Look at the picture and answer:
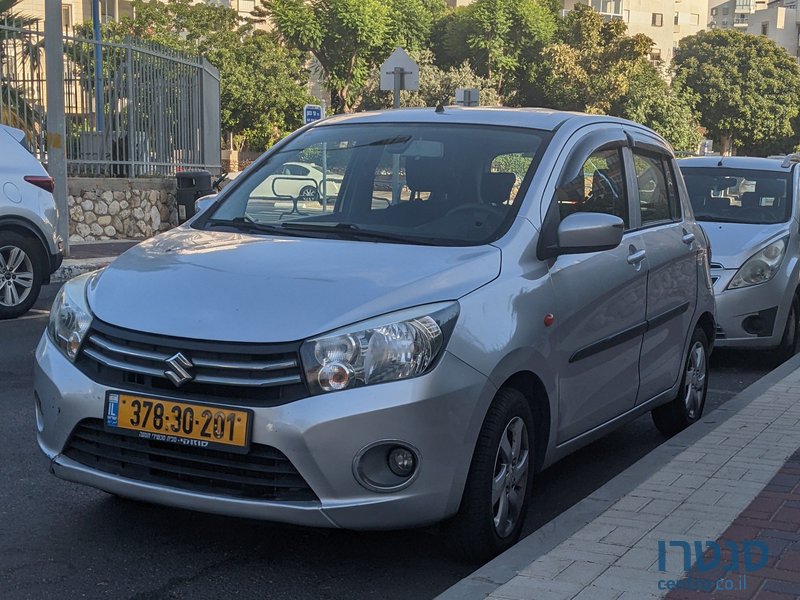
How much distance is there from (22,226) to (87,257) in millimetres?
5596

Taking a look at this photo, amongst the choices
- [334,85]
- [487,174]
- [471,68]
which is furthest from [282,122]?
[487,174]

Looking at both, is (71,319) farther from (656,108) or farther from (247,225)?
(656,108)

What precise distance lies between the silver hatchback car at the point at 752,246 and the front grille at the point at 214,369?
5843mm

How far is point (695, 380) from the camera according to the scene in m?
6.53

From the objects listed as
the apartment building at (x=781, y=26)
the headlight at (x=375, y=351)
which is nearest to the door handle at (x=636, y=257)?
the headlight at (x=375, y=351)

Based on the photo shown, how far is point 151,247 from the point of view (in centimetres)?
462

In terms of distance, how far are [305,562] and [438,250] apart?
4.05ft

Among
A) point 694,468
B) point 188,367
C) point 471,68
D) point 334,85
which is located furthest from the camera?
point 471,68

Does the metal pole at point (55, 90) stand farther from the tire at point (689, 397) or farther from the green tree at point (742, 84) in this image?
the green tree at point (742, 84)

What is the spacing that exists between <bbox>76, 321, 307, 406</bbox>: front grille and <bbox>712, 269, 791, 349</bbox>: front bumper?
5853 mm

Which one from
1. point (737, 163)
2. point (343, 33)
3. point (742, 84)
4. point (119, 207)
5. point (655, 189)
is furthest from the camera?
point (742, 84)

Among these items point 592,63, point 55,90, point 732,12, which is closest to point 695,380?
point 55,90

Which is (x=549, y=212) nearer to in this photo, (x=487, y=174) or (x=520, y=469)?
(x=487, y=174)

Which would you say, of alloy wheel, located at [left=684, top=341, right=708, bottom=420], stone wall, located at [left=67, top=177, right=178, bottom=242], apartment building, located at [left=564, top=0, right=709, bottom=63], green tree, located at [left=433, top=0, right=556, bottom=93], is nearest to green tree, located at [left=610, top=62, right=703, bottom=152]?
green tree, located at [left=433, top=0, right=556, bottom=93]
